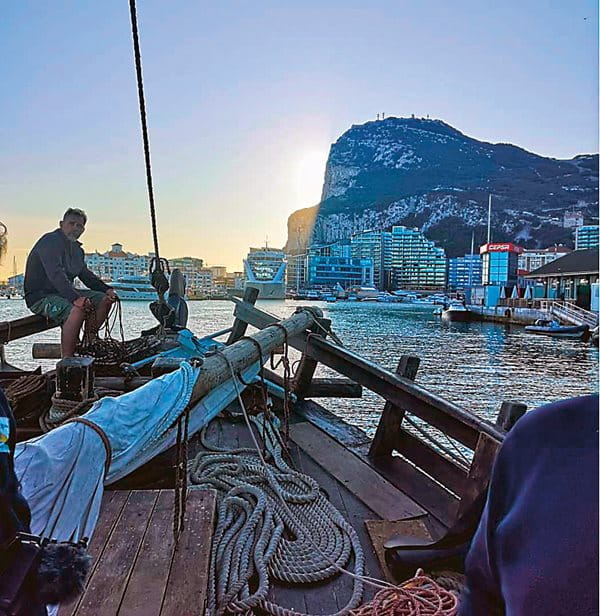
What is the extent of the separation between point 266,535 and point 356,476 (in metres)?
1.27

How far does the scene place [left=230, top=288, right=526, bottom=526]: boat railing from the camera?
108 inches

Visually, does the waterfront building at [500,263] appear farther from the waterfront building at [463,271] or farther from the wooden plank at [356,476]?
the wooden plank at [356,476]

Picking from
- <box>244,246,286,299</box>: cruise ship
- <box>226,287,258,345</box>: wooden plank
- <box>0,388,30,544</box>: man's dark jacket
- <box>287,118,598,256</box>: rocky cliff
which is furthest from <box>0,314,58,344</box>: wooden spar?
<box>287,118,598,256</box>: rocky cliff

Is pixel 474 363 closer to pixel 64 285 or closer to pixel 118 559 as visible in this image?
pixel 64 285

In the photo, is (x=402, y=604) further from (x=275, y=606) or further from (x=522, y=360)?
(x=522, y=360)

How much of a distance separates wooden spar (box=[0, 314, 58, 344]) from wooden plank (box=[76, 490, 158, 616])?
391cm

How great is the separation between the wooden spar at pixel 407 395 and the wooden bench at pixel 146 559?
61.5 inches

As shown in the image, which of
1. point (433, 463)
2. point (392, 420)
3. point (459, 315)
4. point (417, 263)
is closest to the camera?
point (433, 463)

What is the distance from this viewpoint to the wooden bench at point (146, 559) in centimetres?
170

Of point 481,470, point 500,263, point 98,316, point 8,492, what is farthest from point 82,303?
point 500,263

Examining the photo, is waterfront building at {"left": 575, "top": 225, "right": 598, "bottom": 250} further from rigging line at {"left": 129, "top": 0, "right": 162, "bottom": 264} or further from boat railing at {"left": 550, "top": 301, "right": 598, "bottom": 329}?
boat railing at {"left": 550, "top": 301, "right": 598, "bottom": 329}

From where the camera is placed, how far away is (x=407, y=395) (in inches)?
146

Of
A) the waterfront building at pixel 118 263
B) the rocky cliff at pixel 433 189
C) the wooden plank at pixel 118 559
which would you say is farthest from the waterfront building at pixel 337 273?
the wooden plank at pixel 118 559

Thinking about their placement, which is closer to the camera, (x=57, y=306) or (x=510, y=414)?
(x=510, y=414)
